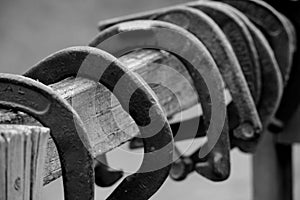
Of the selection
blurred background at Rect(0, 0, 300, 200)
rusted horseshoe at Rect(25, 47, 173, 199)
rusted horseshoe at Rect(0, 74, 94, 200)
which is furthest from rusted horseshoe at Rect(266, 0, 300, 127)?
blurred background at Rect(0, 0, 300, 200)

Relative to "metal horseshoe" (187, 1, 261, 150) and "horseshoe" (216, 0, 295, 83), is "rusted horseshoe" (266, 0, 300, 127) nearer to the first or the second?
"horseshoe" (216, 0, 295, 83)

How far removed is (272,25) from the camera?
0.94 metres

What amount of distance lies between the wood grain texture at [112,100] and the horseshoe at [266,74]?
109mm

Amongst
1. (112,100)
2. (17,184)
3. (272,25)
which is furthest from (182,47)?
(17,184)

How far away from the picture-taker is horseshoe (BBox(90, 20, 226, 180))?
0.70 meters

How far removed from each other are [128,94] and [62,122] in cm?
10

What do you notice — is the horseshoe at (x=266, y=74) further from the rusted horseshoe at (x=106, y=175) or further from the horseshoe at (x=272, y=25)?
the rusted horseshoe at (x=106, y=175)

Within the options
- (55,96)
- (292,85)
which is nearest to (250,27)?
(292,85)

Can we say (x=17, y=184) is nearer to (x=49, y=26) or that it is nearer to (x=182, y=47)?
(x=182, y=47)

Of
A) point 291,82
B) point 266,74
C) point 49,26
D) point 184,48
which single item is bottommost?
point 49,26

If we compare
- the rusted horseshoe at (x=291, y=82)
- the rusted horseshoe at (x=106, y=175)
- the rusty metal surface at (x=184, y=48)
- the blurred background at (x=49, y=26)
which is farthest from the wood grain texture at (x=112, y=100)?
the blurred background at (x=49, y=26)

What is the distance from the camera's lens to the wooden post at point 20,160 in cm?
36

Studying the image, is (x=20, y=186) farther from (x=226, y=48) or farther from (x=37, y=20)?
(x=37, y=20)

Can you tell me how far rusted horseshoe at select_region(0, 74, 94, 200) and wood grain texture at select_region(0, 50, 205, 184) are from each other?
0.7 inches
